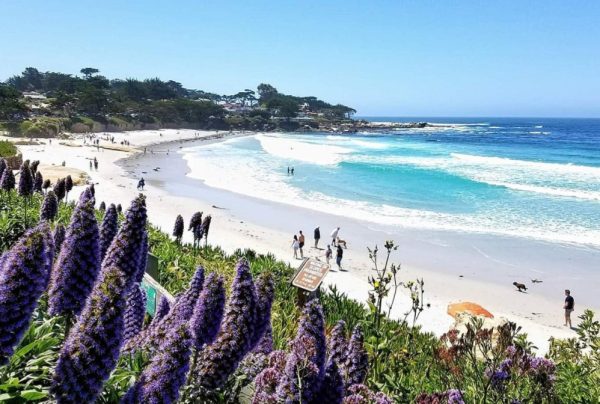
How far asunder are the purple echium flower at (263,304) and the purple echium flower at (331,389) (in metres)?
0.76

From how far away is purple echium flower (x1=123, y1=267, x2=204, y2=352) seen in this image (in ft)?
13.1

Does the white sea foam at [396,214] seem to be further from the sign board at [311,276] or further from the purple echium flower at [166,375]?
the purple echium flower at [166,375]

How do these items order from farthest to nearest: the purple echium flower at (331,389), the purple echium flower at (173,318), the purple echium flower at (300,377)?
1. the purple echium flower at (173,318)
2. the purple echium flower at (331,389)
3. the purple echium flower at (300,377)

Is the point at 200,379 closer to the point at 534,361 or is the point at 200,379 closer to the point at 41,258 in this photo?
the point at 41,258

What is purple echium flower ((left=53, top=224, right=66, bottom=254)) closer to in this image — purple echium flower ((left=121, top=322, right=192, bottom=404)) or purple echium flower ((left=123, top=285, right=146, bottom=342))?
purple echium flower ((left=123, top=285, right=146, bottom=342))

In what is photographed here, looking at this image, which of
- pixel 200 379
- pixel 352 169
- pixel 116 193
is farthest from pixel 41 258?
pixel 352 169

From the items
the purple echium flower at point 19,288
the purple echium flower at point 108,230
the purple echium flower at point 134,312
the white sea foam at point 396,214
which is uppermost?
the purple echium flower at point 19,288

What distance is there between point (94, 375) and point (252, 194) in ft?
118

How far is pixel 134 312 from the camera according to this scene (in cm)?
474

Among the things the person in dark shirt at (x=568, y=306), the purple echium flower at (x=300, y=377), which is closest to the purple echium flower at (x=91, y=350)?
the purple echium flower at (x=300, y=377)

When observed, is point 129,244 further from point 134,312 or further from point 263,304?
point 263,304

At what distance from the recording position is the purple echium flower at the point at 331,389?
3.11 meters

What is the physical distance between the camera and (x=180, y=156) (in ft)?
215

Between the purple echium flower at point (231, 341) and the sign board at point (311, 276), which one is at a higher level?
the purple echium flower at point (231, 341)
